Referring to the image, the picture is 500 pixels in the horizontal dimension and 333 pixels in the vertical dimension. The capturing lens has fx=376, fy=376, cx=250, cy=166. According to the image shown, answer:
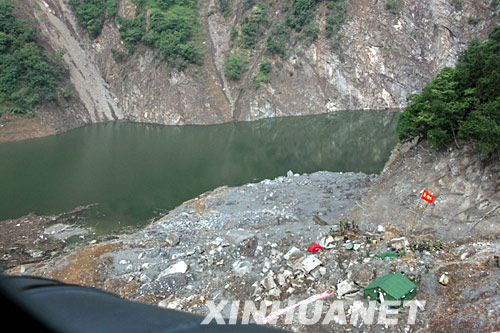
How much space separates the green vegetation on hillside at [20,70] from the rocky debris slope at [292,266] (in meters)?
37.5

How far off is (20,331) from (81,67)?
62.5 meters

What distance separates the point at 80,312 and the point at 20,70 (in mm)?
54170

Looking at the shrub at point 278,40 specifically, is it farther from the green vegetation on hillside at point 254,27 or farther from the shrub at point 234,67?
the shrub at point 234,67

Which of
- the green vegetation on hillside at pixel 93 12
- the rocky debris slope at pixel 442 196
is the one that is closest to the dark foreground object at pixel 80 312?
the rocky debris slope at pixel 442 196

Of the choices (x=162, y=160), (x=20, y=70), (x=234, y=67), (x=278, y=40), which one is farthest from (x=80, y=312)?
(x=278, y=40)

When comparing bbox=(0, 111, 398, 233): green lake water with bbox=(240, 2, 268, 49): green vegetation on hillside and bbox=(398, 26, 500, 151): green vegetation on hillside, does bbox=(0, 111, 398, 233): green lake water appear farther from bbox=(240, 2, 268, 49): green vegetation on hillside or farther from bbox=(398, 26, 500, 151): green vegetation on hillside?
bbox=(240, 2, 268, 49): green vegetation on hillside

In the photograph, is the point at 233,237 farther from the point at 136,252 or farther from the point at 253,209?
the point at 253,209

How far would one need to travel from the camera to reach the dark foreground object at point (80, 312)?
1.18m

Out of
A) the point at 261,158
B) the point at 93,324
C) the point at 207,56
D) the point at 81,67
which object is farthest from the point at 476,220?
the point at 81,67

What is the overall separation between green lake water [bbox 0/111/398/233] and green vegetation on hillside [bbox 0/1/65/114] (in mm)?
6075

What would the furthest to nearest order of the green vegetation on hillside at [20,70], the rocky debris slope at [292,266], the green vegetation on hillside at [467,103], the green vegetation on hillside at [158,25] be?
the green vegetation on hillside at [158,25] → the green vegetation on hillside at [20,70] → the green vegetation on hillside at [467,103] → the rocky debris slope at [292,266]

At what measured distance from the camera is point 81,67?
185 ft

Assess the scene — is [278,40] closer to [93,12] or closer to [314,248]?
[93,12]

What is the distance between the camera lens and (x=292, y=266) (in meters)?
10.8
